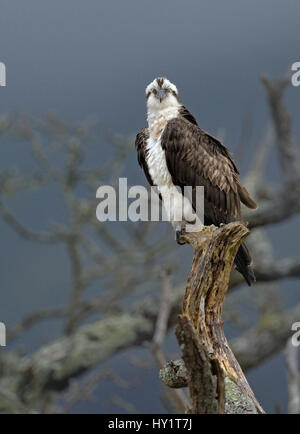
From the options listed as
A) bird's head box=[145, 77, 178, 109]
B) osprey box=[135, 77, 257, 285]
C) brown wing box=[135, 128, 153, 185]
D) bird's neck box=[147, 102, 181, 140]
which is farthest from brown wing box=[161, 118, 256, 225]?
brown wing box=[135, 128, 153, 185]

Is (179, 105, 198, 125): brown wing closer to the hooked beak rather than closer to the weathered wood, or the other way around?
the hooked beak

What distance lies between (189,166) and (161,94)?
892mm

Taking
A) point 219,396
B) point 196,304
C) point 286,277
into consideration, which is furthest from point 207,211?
point 286,277

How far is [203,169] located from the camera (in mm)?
6277

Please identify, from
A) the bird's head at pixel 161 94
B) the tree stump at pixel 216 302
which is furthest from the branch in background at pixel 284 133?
the tree stump at pixel 216 302

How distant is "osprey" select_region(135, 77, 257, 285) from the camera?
619 cm

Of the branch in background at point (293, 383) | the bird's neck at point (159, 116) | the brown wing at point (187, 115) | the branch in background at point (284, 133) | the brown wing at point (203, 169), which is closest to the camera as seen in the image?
the brown wing at point (203, 169)

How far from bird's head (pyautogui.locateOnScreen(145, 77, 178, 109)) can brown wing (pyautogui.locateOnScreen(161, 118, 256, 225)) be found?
1.05 feet

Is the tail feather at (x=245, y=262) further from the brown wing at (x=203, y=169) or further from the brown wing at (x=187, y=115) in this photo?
the brown wing at (x=187, y=115)

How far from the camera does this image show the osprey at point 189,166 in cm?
619

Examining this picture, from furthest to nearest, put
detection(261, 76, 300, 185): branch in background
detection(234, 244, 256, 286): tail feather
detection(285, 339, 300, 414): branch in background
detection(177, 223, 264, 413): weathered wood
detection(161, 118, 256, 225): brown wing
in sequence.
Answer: detection(261, 76, 300, 185): branch in background
detection(285, 339, 300, 414): branch in background
detection(161, 118, 256, 225): brown wing
detection(234, 244, 256, 286): tail feather
detection(177, 223, 264, 413): weathered wood

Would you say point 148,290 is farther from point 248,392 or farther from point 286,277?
point 248,392

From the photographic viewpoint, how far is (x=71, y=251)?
11812mm

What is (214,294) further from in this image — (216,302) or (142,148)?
(142,148)
